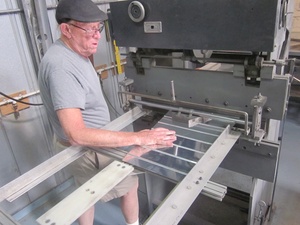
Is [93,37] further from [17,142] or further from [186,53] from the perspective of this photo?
[17,142]

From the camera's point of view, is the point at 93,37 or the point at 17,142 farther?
the point at 17,142

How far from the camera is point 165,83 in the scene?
129 cm

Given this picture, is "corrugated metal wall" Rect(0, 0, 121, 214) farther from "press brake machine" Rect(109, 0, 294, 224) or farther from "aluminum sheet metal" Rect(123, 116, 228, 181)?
"aluminum sheet metal" Rect(123, 116, 228, 181)

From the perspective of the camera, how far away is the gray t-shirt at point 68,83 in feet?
3.22

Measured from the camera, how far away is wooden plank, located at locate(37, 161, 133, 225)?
69 centimetres

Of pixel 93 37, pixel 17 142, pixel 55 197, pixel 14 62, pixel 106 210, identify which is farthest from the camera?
pixel 55 197

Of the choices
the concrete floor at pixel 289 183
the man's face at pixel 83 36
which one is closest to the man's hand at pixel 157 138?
the man's face at pixel 83 36

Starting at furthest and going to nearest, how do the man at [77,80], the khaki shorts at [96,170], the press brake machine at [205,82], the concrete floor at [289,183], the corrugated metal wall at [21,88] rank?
1. the concrete floor at [289,183]
2. the corrugated metal wall at [21,88]
3. the khaki shorts at [96,170]
4. the man at [77,80]
5. the press brake machine at [205,82]

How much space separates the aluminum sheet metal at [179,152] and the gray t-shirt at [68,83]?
30 centimetres

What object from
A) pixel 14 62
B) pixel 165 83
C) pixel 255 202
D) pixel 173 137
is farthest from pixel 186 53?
pixel 14 62

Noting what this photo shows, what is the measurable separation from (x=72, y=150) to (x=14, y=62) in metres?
1.02

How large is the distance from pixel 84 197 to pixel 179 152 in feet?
1.26

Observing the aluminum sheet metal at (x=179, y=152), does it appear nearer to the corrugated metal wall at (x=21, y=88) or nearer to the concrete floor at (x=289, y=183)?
the concrete floor at (x=289, y=183)

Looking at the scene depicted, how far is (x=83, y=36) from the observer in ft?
3.39
